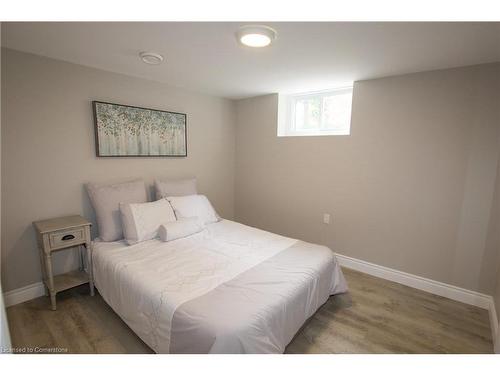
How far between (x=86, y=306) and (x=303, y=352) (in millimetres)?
1840

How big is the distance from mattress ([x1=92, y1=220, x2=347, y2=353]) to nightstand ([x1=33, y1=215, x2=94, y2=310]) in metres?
0.15

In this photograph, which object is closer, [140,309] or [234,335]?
[234,335]

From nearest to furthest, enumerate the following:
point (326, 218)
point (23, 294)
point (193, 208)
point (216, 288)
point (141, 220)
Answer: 1. point (216, 288)
2. point (23, 294)
3. point (141, 220)
4. point (193, 208)
5. point (326, 218)

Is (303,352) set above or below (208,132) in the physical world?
below

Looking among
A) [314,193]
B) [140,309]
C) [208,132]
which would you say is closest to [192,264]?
[140,309]

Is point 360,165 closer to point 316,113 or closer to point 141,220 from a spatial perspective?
point 316,113

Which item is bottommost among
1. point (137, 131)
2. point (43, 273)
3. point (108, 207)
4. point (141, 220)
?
point (43, 273)

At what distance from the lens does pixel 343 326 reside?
6.34 feet

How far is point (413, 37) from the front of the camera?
162cm

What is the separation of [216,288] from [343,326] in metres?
1.12

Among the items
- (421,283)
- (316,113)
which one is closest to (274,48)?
(316,113)
